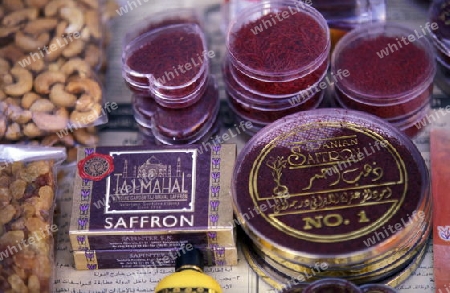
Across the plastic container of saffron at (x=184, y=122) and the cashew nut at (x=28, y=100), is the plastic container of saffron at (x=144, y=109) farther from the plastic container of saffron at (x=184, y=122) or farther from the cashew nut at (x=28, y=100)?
the cashew nut at (x=28, y=100)

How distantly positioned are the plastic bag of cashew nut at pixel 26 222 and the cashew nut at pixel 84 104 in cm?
9

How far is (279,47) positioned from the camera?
115 cm

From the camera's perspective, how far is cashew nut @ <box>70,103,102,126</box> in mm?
1176

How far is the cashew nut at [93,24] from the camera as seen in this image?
4.11 feet

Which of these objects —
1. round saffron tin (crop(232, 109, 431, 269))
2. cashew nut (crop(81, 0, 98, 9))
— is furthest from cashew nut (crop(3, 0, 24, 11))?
round saffron tin (crop(232, 109, 431, 269))

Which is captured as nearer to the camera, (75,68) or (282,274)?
(282,274)

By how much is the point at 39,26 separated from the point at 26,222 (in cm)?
34

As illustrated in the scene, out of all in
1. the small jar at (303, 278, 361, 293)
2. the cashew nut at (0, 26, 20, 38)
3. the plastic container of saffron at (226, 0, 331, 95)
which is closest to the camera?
the small jar at (303, 278, 361, 293)

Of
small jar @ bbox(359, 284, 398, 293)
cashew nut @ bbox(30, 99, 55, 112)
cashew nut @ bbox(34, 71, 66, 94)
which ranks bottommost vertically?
small jar @ bbox(359, 284, 398, 293)

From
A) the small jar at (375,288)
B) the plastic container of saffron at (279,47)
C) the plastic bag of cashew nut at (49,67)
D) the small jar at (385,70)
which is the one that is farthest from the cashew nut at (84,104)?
the small jar at (375,288)

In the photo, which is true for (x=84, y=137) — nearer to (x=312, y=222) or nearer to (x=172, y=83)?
(x=172, y=83)

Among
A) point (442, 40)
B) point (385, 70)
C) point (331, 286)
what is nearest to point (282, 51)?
point (385, 70)

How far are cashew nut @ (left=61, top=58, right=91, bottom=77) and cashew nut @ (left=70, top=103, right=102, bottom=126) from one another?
61mm

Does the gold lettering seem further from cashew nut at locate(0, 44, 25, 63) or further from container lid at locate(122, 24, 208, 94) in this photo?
cashew nut at locate(0, 44, 25, 63)
